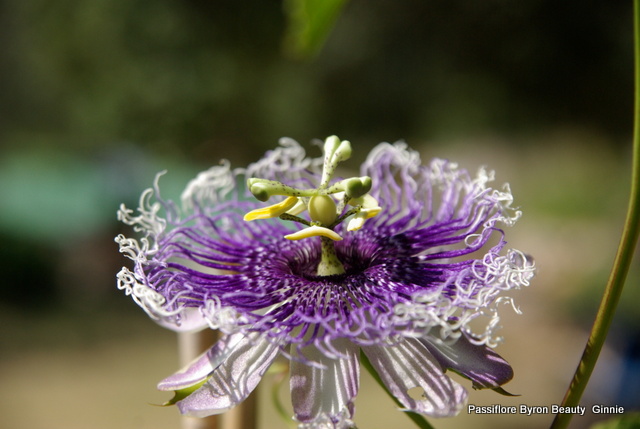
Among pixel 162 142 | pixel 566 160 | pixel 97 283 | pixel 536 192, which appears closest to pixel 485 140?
pixel 566 160

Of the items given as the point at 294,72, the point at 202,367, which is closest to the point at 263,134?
the point at 294,72

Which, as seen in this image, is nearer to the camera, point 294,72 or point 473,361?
point 473,361

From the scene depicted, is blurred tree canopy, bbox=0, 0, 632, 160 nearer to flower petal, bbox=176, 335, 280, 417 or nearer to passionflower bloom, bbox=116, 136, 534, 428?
passionflower bloom, bbox=116, 136, 534, 428

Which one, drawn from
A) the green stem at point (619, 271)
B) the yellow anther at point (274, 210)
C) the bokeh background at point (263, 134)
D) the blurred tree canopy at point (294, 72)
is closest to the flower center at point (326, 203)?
the yellow anther at point (274, 210)

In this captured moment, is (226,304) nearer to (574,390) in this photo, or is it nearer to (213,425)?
(213,425)

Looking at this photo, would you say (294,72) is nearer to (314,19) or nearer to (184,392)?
(314,19)

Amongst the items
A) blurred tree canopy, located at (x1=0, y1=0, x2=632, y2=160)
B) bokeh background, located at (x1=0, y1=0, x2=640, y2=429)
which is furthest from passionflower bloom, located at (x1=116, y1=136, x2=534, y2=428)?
blurred tree canopy, located at (x1=0, y1=0, x2=632, y2=160)

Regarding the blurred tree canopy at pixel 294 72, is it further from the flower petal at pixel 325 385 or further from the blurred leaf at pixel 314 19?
the flower petal at pixel 325 385
